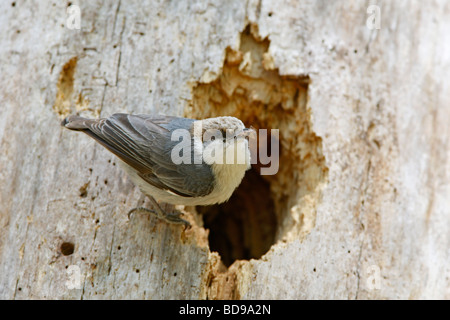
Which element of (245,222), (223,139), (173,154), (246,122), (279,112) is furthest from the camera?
(245,222)

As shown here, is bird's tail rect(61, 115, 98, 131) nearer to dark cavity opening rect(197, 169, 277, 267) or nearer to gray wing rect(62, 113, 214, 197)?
gray wing rect(62, 113, 214, 197)

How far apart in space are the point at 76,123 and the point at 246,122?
4.93 feet

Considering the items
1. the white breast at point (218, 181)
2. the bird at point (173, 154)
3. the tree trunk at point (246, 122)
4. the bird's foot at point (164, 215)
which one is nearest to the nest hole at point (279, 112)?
the tree trunk at point (246, 122)

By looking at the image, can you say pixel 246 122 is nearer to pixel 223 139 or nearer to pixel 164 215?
pixel 223 139

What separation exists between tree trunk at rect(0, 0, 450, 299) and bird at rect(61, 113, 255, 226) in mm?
261

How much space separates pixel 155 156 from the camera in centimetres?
351

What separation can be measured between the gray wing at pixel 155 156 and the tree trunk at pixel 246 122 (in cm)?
28

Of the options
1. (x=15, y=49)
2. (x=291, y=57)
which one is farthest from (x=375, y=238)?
(x=15, y=49)

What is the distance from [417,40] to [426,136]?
0.80m

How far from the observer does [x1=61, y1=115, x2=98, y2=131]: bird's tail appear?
3.37 metres

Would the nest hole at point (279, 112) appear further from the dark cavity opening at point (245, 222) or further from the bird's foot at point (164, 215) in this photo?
the bird's foot at point (164, 215)

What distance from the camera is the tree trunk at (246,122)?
3475 millimetres

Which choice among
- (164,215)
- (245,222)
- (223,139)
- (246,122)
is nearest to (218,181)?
(223,139)

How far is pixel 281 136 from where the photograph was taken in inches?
165
